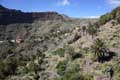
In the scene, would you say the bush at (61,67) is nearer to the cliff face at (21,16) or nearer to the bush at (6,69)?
the bush at (6,69)

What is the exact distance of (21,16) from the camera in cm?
17150

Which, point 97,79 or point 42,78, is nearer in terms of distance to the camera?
point 97,79

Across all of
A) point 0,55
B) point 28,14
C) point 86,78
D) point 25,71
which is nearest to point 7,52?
point 0,55

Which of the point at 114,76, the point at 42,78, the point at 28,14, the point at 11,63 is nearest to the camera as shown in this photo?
the point at 114,76

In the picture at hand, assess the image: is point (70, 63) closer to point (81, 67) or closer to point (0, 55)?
point (81, 67)

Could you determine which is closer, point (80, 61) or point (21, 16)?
point (80, 61)

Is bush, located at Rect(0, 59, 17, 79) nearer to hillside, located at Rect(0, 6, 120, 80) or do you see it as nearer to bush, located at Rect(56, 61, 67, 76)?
hillside, located at Rect(0, 6, 120, 80)

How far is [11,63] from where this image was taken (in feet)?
179

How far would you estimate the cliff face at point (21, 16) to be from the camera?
520 ft

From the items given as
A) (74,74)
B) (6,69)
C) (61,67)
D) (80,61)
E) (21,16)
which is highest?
(21,16)

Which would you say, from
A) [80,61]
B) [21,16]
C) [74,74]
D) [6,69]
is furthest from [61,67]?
[21,16]

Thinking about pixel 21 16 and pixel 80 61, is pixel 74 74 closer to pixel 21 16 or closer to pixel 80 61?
pixel 80 61

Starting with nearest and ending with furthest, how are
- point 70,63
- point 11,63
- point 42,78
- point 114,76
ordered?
point 114,76 → point 42,78 → point 70,63 → point 11,63

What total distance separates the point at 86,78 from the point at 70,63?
9130mm
